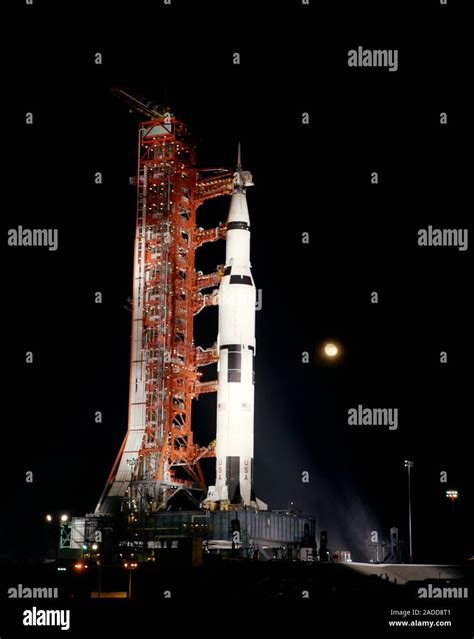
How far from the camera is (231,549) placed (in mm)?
64562

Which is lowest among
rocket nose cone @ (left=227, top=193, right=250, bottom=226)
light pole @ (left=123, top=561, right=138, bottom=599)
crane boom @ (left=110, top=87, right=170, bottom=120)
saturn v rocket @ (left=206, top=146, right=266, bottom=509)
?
light pole @ (left=123, top=561, right=138, bottom=599)

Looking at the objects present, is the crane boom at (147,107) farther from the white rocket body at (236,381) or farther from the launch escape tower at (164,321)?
the white rocket body at (236,381)

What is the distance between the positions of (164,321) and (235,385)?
865 cm

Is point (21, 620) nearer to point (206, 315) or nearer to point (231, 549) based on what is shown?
point (231, 549)

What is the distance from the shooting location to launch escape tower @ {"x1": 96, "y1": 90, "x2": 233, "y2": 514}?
73.7 meters

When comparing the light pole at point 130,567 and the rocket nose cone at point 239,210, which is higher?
the rocket nose cone at point 239,210

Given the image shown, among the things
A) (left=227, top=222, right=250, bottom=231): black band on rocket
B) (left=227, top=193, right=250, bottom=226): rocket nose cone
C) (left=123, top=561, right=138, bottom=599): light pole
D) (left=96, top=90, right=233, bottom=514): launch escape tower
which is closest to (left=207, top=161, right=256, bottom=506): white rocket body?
(left=227, top=222, right=250, bottom=231): black band on rocket

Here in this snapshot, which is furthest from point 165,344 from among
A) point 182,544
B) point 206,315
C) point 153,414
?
point 182,544

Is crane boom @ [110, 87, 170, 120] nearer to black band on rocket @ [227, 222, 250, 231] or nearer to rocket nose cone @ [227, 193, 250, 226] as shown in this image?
rocket nose cone @ [227, 193, 250, 226]

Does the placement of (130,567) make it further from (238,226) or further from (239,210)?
(239,210)

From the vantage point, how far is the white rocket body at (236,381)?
68.4 meters

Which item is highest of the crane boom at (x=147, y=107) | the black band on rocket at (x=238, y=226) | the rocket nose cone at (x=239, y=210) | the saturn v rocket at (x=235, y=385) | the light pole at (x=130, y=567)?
the crane boom at (x=147, y=107)

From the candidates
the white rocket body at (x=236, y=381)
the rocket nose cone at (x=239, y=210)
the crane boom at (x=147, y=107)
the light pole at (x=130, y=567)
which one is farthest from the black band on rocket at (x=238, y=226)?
the light pole at (x=130, y=567)

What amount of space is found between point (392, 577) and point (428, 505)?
18.7 metres
